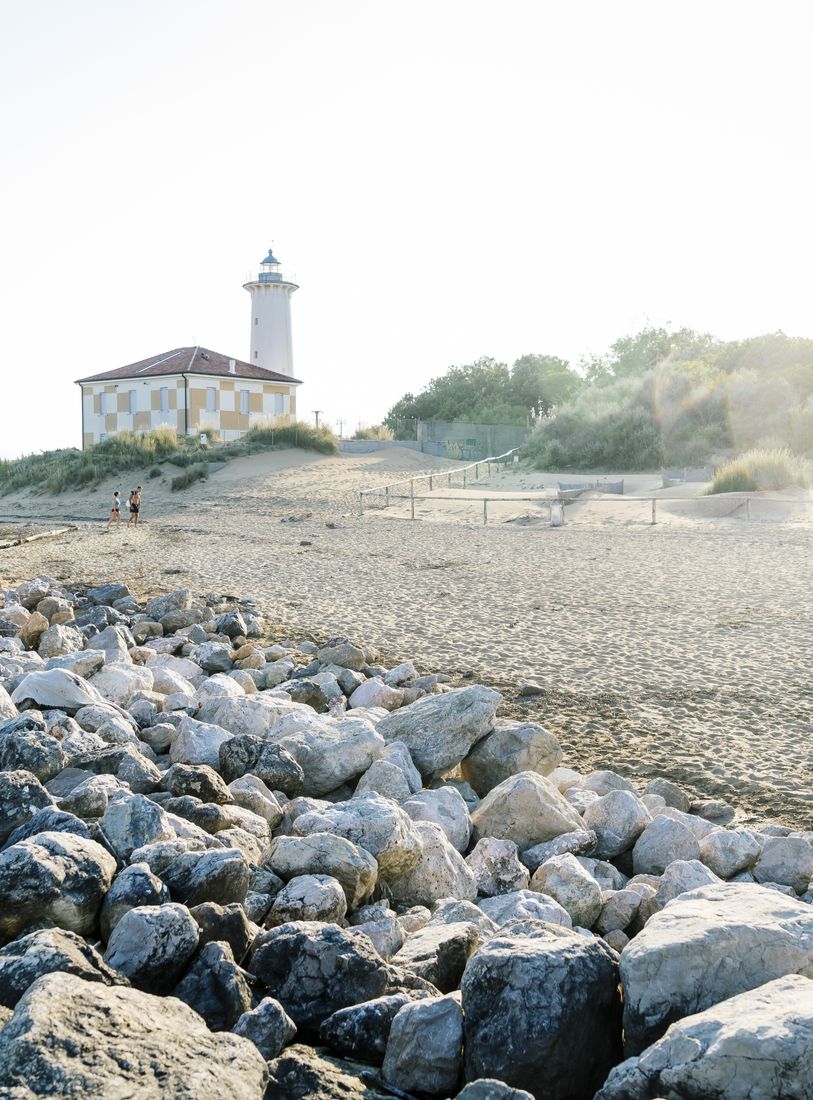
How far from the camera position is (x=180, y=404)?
1754 inches

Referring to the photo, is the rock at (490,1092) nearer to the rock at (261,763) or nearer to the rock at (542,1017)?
the rock at (542,1017)

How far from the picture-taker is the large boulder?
2.65 metres

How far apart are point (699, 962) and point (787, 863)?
198 centimetres

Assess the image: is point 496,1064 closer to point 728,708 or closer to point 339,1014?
point 339,1014

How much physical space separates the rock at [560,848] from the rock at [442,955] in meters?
1.26

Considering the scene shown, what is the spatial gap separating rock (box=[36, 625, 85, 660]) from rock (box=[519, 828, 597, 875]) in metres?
4.79

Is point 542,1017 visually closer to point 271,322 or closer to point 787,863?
point 787,863

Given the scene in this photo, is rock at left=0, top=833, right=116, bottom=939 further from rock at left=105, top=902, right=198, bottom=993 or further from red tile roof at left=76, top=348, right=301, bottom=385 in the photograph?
red tile roof at left=76, top=348, right=301, bottom=385

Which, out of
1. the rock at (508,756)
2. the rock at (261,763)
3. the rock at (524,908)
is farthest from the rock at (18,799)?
the rock at (508,756)

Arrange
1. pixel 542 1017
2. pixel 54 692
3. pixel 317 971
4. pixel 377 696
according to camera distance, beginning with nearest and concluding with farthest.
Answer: pixel 542 1017 < pixel 317 971 < pixel 54 692 < pixel 377 696

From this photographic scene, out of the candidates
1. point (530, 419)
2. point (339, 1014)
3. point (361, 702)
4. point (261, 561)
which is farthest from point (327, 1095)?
point (530, 419)

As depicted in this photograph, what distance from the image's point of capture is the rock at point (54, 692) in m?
5.80

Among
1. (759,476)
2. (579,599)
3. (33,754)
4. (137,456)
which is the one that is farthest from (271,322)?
(33,754)

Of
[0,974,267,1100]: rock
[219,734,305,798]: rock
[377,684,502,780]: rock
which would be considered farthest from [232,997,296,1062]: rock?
[377,684,502,780]: rock
